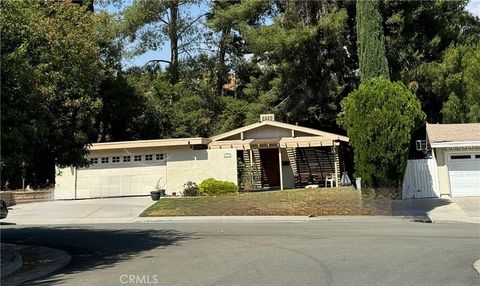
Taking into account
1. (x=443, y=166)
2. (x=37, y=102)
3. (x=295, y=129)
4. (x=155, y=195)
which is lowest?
(x=155, y=195)

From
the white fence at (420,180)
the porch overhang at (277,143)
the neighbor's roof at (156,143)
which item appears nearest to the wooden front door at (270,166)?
the porch overhang at (277,143)

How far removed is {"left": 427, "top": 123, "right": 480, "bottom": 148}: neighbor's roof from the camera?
25844 millimetres

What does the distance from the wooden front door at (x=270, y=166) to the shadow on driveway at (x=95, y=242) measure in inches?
647

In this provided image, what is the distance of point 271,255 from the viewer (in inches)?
425

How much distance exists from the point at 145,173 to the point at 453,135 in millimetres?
16658

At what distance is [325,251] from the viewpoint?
11.2 m

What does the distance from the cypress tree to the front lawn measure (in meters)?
6.96

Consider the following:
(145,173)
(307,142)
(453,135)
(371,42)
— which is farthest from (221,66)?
(453,135)

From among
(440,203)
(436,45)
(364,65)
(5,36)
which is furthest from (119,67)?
(5,36)

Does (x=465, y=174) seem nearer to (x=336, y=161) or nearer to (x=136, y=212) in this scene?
(x=336, y=161)

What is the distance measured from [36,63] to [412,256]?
31.2 ft

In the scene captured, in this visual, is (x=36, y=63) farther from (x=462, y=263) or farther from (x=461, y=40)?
(x=461, y=40)

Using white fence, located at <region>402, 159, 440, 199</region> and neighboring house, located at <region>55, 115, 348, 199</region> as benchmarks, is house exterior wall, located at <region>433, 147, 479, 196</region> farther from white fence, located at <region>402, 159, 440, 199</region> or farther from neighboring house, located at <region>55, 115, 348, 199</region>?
neighboring house, located at <region>55, 115, 348, 199</region>

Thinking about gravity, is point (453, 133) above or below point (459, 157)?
above
